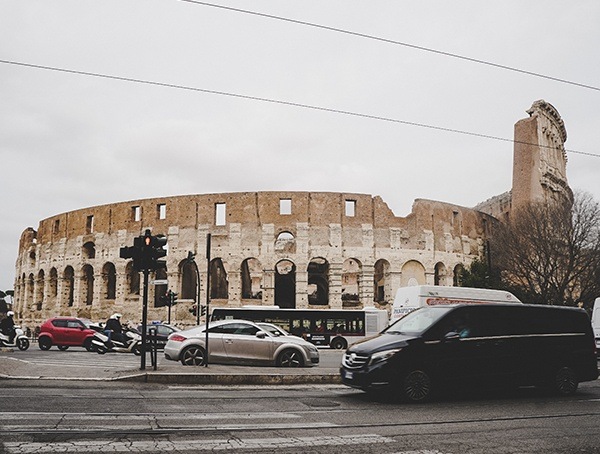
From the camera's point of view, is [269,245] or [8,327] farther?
[269,245]

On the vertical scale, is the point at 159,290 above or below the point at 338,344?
above

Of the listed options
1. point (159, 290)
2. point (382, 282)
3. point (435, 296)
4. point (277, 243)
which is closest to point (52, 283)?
point (159, 290)

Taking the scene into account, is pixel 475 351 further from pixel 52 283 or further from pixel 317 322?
pixel 52 283

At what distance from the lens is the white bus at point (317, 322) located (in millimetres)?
31125

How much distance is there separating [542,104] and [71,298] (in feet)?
140

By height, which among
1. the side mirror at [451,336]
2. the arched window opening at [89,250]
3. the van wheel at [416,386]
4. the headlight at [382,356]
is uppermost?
the arched window opening at [89,250]

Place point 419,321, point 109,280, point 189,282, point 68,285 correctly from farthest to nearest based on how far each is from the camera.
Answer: point 68,285
point 109,280
point 189,282
point 419,321

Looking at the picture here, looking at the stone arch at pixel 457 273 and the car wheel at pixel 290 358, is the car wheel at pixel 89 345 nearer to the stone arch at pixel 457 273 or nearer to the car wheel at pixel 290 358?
the car wheel at pixel 290 358

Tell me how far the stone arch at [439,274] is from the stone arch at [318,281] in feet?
26.7

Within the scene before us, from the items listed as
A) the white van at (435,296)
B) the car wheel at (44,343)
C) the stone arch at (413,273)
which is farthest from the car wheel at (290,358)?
the stone arch at (413,273)

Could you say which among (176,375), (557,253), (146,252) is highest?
(557,253)

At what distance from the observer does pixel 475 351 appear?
985cm

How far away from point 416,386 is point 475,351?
1287 mm

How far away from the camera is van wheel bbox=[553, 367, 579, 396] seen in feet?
34.9
